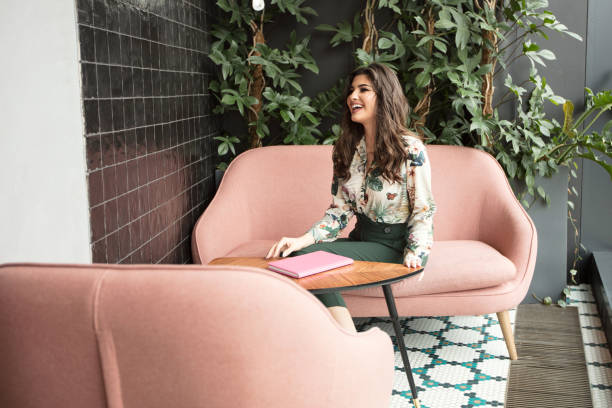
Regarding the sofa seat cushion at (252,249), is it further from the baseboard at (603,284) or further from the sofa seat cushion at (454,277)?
the baseboard at (603,284)

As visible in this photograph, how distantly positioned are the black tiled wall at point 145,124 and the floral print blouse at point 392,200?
77cm

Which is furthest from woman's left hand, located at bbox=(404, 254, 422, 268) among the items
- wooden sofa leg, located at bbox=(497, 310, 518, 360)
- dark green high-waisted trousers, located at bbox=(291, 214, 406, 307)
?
wooden sofa leg, located at bbox=(497, 310, 518, 360)

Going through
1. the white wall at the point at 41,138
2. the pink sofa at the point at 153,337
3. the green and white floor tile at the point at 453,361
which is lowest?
the green and white floor tile at the point at 453,361

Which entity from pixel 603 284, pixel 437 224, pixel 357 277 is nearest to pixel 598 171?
pixel 603 284

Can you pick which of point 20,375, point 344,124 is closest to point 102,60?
point 344,124

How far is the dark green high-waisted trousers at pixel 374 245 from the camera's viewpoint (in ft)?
8.61

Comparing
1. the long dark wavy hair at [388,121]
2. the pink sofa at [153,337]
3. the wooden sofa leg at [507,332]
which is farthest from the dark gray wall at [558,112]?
the pink sofa at [153,337]

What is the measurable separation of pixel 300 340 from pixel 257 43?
2804 mm

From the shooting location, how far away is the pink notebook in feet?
6.86

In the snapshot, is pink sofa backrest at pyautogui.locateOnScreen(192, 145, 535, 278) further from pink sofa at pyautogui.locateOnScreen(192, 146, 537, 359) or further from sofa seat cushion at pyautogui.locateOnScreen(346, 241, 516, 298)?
sofa seat cushion at pyautogui.locateOnScreen(346, 241, 516, 298)

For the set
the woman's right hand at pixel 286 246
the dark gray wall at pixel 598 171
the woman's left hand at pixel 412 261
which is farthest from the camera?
the dark gray wall at pixel 598 171

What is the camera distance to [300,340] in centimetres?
125

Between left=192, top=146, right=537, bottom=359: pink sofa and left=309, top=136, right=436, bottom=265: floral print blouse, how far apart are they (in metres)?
0.36

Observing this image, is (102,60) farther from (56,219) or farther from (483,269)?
(483,269)
